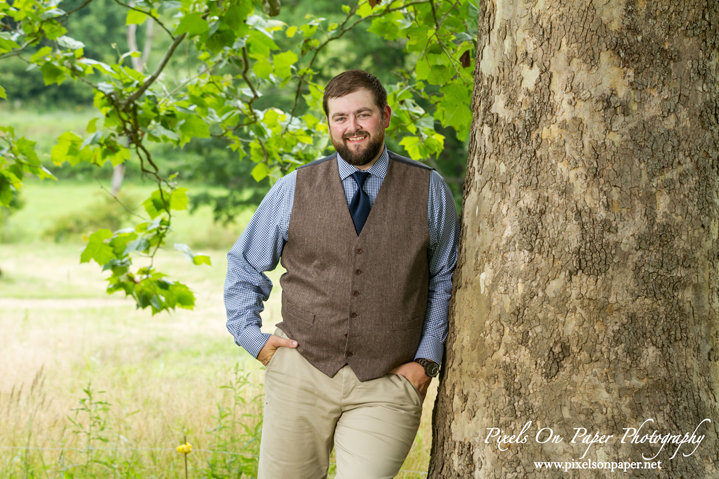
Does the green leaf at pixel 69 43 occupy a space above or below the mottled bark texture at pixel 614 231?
above

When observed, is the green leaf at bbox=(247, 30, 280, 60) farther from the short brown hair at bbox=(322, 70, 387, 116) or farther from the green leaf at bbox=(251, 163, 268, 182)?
the short brown hair at bbox=(322, 70, 387, 116)

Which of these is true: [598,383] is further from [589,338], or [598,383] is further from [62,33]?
[62,33]

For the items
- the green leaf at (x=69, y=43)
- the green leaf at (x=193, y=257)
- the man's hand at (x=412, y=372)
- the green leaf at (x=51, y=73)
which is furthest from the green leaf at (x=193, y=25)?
the man's hand at (x=412, y=372)

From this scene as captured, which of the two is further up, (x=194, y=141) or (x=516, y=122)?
(x=194, y=141)

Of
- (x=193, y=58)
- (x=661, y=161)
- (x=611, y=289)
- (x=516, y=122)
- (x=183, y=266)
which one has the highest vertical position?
(x=193, y=58)

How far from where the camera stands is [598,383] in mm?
1651

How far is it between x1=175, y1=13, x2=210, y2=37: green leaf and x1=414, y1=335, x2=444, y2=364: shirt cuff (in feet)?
5.55

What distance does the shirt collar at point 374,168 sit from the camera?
2.15m

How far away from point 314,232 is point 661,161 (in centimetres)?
105

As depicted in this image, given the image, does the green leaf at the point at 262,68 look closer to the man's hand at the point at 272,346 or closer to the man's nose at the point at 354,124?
the man's nose at the point at 354,124

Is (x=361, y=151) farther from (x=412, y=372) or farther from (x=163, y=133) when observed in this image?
(x=163, y=133)

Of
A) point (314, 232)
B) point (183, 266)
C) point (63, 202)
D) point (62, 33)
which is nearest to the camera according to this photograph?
point (314, 232)

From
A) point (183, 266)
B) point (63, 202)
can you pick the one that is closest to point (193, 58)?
point (183, 266)

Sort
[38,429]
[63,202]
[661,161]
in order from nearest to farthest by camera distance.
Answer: [661,161], [38,429], [63,202]
